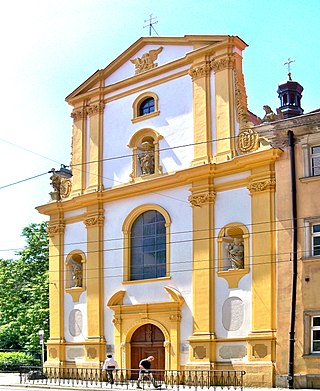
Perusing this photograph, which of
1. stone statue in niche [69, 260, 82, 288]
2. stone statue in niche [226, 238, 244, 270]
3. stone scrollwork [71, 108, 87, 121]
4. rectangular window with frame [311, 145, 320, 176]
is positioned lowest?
stone statue in niche [69, 260, 82, 288]

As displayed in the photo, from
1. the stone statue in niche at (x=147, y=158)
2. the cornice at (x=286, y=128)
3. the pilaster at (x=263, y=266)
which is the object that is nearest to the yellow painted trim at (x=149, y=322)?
the pilaster at (x=263, y=266)

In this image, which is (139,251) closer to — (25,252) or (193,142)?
(193,142)

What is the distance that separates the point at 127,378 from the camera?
3155 cm

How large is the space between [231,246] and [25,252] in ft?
82.9

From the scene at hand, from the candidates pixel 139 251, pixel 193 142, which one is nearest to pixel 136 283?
pixel 139 251

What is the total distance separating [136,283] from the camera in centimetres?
3312

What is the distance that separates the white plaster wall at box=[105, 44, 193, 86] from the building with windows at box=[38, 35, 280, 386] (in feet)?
0.21

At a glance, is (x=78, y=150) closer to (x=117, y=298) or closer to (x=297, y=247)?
(x=117, y=298)

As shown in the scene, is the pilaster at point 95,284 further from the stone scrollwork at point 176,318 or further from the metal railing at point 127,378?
the stone scrollwork at point 176,318

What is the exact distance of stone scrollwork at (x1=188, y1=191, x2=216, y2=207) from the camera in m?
30.8

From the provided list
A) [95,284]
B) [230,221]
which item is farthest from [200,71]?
[95,284]

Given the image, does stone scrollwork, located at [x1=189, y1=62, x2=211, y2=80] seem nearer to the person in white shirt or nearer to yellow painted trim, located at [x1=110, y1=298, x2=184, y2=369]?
yellow painted trim, located at [x1=110, y1=298, x2=184, y2=369]

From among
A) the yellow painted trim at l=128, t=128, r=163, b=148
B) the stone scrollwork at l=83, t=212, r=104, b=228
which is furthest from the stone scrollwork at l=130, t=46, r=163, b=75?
the stone scrollwork at l=83, t=212, r=104, b=228

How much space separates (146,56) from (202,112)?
17.1 feet
